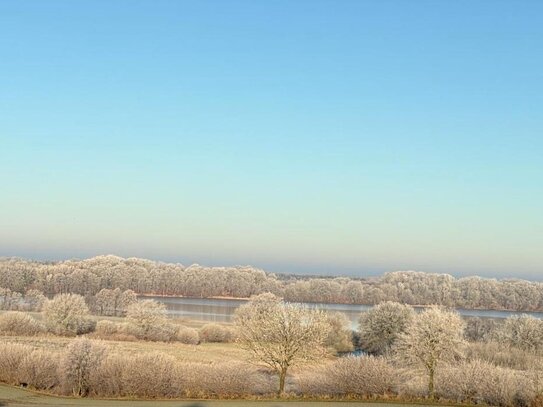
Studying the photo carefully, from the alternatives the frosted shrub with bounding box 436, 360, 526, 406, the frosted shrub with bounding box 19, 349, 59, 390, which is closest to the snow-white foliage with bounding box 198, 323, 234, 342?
the frosted shrub with bounding box 19, 349, 59, 390

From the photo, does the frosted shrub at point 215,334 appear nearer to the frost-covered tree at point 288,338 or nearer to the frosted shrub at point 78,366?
the frost-covered tree at point 288,338

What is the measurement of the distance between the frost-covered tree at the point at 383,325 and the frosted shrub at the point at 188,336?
17262 millimetres

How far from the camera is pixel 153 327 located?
61406 mm

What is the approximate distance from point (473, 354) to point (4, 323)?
42.6 metres

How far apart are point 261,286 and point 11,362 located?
385 feet

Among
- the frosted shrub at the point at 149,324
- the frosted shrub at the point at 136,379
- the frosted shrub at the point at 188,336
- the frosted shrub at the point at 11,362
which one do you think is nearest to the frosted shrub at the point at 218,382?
the frosted shrub at the point at 136,379

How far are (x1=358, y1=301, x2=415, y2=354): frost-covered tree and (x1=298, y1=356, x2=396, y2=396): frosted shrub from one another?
1123 inches

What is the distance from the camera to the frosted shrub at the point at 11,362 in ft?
Result: 90.2

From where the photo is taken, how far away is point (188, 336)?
6144cm

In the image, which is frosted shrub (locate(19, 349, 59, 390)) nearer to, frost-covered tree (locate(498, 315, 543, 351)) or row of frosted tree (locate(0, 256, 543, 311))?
frost-covered tree (locate(498, 315, 543, 351))

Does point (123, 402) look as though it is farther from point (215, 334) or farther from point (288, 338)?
point (215, 334)

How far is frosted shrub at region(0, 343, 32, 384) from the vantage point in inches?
1083

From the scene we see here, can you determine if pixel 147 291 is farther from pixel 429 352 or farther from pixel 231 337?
pixel 429 352

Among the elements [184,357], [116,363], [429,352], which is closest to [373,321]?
[184,357]
